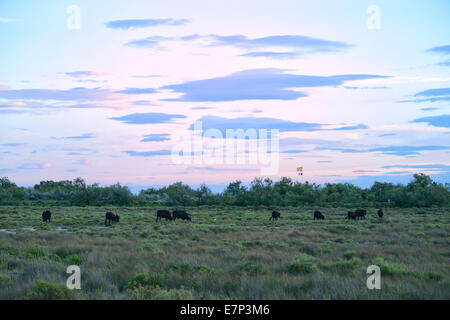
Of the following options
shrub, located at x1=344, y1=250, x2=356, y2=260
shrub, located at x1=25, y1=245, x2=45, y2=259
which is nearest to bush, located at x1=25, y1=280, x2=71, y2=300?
shrub, located at x1=25, y1=245, x2=45, y2=259

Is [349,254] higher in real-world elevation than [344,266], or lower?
lower

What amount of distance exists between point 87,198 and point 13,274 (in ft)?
212

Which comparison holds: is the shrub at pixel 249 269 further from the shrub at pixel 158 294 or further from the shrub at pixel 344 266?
the shrub at pixel 158 294

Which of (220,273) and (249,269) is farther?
(249,269)

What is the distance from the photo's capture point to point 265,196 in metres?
70.2

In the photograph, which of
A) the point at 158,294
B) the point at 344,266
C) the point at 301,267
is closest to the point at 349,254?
the point at 344,266

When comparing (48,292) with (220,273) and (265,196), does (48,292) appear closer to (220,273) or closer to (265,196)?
(220,273)

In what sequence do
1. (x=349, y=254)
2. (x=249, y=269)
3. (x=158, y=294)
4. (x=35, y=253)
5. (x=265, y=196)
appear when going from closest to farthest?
1. (x=158, y=294)
2. (x=249, y=269)
3. (x=35, y=253)
4. (x=349, y=254)
5. (x=265, y=196)

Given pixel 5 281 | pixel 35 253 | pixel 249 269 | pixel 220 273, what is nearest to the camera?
pixel 5 281

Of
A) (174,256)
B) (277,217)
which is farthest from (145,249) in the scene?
(277,217)

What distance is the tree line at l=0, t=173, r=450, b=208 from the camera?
6538cm

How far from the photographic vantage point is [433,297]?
752cm

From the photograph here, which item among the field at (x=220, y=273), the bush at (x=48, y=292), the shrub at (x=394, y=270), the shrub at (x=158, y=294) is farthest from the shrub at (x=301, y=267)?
the bush at (x=48, y=292)

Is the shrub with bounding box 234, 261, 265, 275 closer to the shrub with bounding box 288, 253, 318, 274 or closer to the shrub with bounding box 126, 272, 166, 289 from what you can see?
the shrub with bounding box 288, 253, 318, 274
